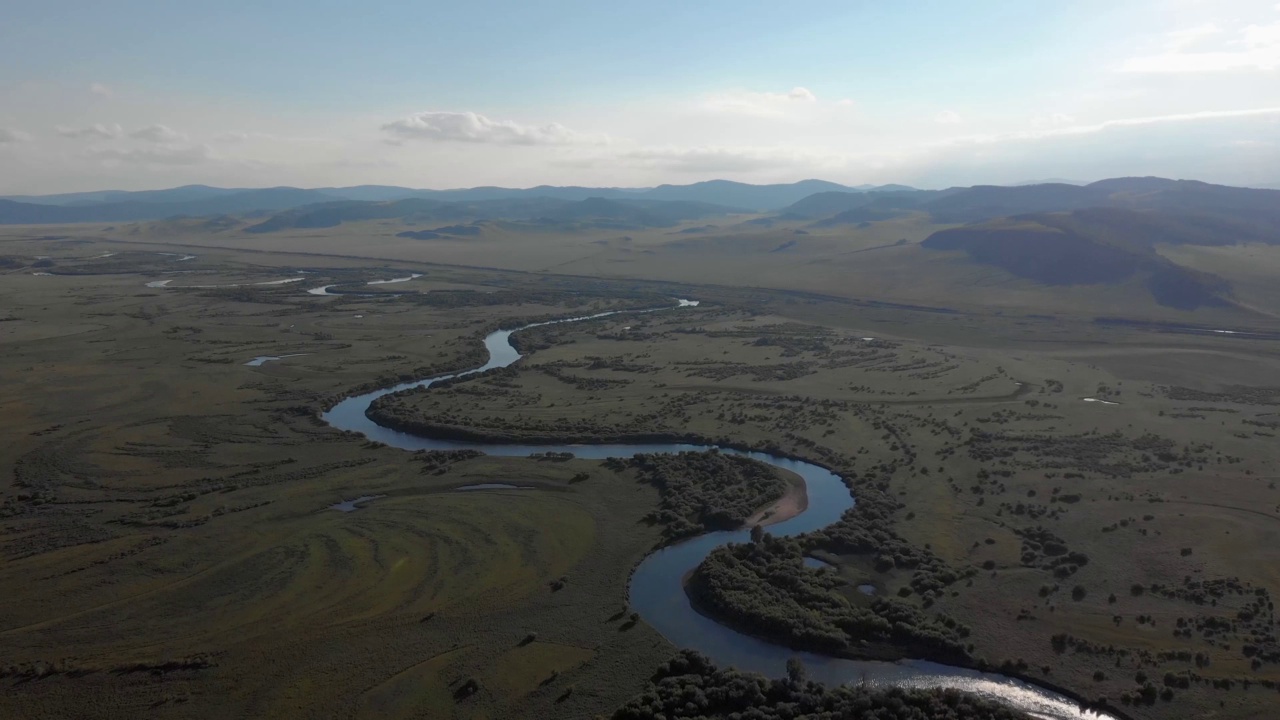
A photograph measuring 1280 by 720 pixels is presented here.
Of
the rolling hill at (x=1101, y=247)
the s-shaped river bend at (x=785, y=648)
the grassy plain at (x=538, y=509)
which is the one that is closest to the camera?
the s-shaped river bend at (x=785, y=648)

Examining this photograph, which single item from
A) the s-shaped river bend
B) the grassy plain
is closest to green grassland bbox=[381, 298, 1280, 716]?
the grassy plain

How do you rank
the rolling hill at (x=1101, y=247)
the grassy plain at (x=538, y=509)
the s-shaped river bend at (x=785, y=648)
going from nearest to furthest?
the s-shaped river bend at (x=785, y=648) → the grassy plain at (x=538, y=509) → the rolling hill at (x=1101, y=247)

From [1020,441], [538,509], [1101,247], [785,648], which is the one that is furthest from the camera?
[1101,247]

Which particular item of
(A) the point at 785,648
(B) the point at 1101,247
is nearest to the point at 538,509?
(A) the point at 785,648

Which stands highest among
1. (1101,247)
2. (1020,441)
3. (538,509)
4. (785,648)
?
(1101,247)

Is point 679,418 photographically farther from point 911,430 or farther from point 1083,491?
point 1083,491

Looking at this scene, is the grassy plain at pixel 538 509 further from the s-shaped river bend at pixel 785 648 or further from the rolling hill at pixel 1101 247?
the rolling hill at pixel 1101 247

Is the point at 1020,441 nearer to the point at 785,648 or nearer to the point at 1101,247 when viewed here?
the point at 785,648

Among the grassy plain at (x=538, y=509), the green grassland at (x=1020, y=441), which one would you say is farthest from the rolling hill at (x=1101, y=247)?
the green grassland at (x=1020, y=441)
